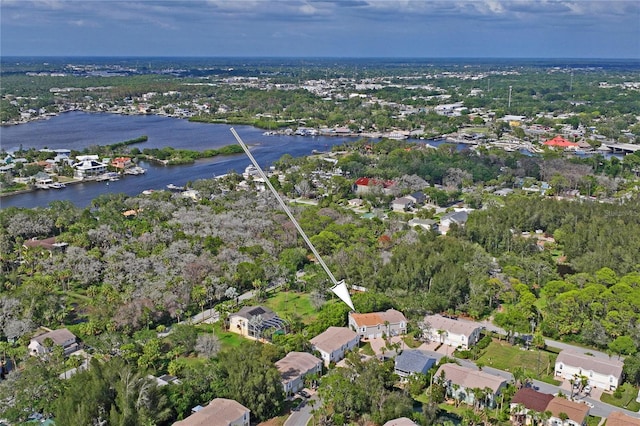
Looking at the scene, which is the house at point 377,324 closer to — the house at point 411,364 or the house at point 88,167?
the house at point 411,364

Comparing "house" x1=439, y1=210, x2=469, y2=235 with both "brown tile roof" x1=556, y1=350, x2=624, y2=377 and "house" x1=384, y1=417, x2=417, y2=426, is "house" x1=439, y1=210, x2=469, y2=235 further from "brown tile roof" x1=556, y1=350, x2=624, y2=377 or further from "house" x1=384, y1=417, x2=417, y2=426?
"house" x1=384, y1=417, x2=417, y2=426

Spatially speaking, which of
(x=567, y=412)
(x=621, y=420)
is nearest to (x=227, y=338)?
(x=567, y=412)

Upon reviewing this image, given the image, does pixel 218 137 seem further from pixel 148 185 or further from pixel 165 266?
pixel 165 266

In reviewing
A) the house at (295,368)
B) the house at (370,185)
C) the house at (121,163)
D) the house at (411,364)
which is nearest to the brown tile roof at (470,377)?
the house at (411,364)

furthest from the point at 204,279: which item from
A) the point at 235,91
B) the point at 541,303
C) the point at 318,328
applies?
the point at 235,91

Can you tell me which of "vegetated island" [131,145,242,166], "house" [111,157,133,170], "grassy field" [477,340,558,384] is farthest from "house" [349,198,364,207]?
"house" [111,157,133,170]
